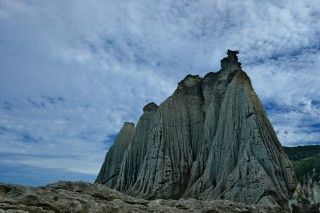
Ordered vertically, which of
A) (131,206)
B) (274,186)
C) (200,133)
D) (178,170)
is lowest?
(131,206)

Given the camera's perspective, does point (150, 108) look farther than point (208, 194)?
Yes

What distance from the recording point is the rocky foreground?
29.3 feet

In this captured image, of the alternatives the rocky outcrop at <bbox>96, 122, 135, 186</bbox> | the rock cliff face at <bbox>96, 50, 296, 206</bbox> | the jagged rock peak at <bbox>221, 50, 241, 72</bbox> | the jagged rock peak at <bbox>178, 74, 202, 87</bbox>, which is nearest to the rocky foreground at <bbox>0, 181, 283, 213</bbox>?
the rock cliff face at <bbox>96, 50, 296, 206</bbox>

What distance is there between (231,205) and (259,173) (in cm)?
3247

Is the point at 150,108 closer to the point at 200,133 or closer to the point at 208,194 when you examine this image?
the point at 200,133

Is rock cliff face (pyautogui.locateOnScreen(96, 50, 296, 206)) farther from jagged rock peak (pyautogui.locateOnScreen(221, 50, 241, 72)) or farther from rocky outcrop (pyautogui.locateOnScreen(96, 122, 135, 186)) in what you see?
rocky outcrop (pyautogui.locateOnScreen(96, 122, 135, 186))

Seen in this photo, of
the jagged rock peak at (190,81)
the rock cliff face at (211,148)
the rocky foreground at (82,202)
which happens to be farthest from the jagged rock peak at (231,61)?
the rocky foreground at (82,202)

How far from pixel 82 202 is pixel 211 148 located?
44.2 m

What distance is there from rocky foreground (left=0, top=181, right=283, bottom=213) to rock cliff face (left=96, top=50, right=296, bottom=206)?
101 feet

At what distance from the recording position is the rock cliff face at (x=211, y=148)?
146ft

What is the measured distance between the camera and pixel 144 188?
5444 centimetres

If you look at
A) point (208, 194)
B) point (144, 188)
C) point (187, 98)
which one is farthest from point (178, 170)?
point (187, 98)

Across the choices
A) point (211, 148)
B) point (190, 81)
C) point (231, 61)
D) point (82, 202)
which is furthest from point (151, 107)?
point (82, 202)

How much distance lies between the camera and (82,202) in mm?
9516
